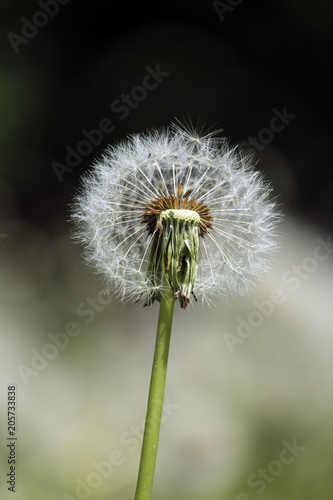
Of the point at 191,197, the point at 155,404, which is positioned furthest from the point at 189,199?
the point at 155,404

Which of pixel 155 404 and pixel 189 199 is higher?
pixel 189 199

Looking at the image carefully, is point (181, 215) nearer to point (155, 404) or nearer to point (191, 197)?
point (191, 197)

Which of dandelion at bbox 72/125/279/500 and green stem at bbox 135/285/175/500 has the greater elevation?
dandelion at bbox 72/125/279/500
